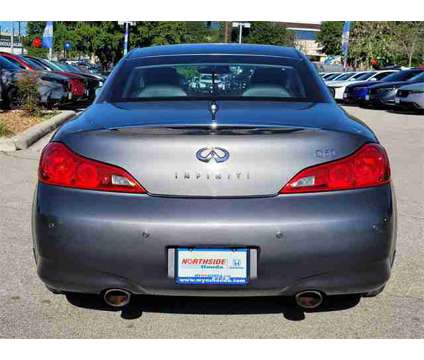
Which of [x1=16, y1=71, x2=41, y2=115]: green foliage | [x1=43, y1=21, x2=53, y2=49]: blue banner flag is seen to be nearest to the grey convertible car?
[x1=16, y1=71, x2=41, y2=115]: green foliage

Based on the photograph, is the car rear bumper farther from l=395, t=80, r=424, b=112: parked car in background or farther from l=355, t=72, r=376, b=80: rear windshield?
l=355, t=72, r=376, b=80: rear windshield

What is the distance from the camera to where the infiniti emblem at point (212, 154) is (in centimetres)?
250

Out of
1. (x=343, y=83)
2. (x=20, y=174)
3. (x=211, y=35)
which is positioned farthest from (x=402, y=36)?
(x=211, y=35)

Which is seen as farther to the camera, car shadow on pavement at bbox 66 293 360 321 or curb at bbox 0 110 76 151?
curb at bbox 0 110 76 151

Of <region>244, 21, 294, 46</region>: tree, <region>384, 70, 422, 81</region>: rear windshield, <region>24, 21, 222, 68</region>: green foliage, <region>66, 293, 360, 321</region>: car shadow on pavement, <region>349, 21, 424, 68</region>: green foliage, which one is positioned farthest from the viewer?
<region>244, 21, 294, 46</region>: tree

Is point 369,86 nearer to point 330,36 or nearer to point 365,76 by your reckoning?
point 365,76

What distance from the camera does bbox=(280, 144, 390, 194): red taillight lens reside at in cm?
253

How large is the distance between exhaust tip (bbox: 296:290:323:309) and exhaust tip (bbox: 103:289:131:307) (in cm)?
80

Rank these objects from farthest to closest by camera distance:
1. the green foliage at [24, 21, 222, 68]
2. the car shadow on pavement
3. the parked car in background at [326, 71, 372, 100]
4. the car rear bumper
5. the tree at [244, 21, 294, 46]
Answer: the tree at [244, 21, 294, 46]
the green foliage at [24, 21, 222, 68]
the parked car in background at [326, 71, 372, 100]
the car shadow on pavement
the car rear bumper

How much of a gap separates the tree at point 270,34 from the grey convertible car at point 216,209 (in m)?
78.8

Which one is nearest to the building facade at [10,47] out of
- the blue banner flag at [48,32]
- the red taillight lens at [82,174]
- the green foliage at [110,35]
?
the green foliage at [110,35]

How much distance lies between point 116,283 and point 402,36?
50157 mm

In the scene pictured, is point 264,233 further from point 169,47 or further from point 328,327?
point 169,47

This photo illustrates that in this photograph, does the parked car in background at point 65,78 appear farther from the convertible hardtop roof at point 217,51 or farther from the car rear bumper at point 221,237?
the car rear bumper at point 221,237
